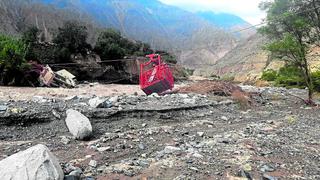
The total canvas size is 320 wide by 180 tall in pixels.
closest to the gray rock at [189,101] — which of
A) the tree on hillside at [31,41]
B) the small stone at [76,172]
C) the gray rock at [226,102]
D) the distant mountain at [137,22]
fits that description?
the gray rock at [226,102]

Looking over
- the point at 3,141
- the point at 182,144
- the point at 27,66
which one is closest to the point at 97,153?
the point at 182,144

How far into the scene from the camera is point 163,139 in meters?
7.03

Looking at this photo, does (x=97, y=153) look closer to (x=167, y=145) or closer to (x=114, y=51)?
(x=167, y=145)

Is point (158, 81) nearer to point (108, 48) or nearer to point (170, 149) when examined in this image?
point (170, 149)

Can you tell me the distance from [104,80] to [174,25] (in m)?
138

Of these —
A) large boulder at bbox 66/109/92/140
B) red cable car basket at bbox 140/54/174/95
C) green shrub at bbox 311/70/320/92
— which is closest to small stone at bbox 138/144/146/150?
large boulder at bbox 66/109/92/140

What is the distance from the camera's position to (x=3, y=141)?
6668mm

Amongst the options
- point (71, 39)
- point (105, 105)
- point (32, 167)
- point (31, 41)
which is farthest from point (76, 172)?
point (71, 39)

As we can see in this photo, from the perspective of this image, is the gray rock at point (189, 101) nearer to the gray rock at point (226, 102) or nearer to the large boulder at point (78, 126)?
the gray rock at point (226, 102)

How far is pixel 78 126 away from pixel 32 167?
2.77 m

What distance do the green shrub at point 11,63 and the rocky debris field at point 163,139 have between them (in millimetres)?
10145

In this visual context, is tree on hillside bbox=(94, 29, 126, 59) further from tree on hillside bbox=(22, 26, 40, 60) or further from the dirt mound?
the dirt mound

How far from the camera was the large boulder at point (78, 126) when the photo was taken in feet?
22.1

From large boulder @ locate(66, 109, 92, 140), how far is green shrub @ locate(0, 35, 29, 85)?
39.5 ft
